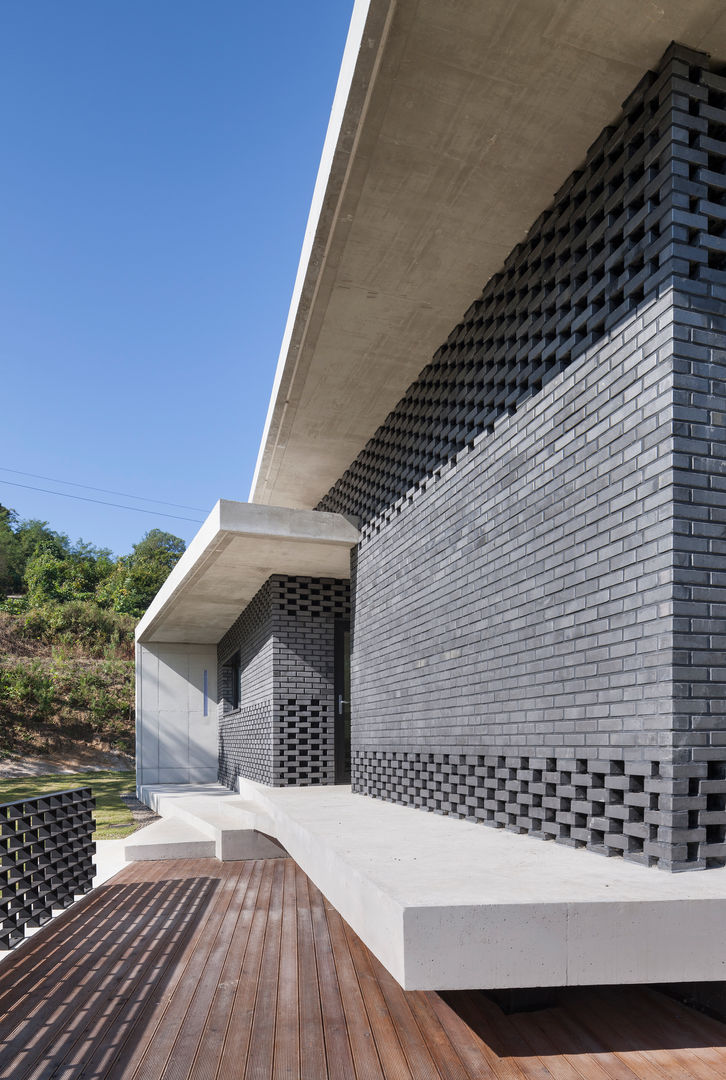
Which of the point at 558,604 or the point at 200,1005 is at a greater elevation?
the point at 558,604

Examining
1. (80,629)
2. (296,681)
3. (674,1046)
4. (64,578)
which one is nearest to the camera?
(674,1046)

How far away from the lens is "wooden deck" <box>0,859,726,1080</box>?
2.69 m

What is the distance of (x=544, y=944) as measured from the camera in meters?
2.23

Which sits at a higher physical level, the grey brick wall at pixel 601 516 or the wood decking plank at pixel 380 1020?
the grey brick wall at pixel 601 516

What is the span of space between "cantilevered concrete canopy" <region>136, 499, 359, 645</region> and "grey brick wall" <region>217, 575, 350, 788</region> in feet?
1.04

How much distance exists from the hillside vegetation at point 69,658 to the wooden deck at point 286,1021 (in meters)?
18.9

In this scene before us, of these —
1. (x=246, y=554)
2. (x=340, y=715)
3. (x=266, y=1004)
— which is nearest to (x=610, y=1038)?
(x=266, y=1004)

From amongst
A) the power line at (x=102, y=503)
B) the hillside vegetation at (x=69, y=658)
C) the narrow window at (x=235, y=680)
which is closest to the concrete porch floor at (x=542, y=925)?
the narrow window at (x=235, y=680)

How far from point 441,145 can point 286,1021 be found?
13.6 ft

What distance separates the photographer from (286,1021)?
10.5 feet

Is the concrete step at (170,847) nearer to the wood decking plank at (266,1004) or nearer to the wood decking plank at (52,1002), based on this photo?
the wood decking plank at (266,1004)

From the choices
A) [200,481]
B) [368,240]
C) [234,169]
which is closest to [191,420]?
[200,481]

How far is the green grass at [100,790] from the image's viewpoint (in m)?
10.8

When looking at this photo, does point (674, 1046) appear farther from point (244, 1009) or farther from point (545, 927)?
point (244, 1009)
